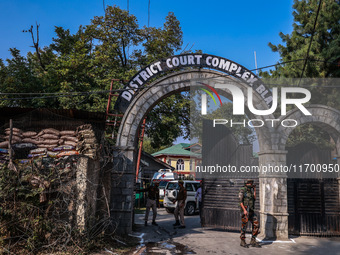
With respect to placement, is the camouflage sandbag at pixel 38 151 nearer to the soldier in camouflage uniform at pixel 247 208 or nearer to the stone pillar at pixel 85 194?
the stone pillar at pixel 85 194

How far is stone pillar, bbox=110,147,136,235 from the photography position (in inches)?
388

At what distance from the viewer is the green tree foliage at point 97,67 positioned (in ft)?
61.8

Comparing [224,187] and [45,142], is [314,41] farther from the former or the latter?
[45,142]

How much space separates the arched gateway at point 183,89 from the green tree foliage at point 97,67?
8100mm

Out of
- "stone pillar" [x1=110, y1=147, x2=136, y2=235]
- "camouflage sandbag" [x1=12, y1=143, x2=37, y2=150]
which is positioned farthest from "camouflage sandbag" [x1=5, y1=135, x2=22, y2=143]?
"stone pillar" [x1=110, y1=147, x2=136, y2=235]

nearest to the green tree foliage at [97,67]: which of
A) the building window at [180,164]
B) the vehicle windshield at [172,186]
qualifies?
the vehicle windshield at [172,186]

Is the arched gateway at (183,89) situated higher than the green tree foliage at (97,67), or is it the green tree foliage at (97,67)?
the green tree foliage at (97,67)

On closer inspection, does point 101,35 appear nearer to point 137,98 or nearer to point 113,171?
point 137,98

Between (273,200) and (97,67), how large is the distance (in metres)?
15.1

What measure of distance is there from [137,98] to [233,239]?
19.3 ft

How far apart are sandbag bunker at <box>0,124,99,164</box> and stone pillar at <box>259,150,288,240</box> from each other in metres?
6.11

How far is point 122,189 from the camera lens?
33.2 feet

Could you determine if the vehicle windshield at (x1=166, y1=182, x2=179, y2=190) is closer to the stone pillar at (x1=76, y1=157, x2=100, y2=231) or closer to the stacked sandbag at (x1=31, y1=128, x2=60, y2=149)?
the stacked sandbag at (x1=31, y1=128, x2=60, y2=149)

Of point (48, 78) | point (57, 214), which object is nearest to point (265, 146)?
point (57, 214)
